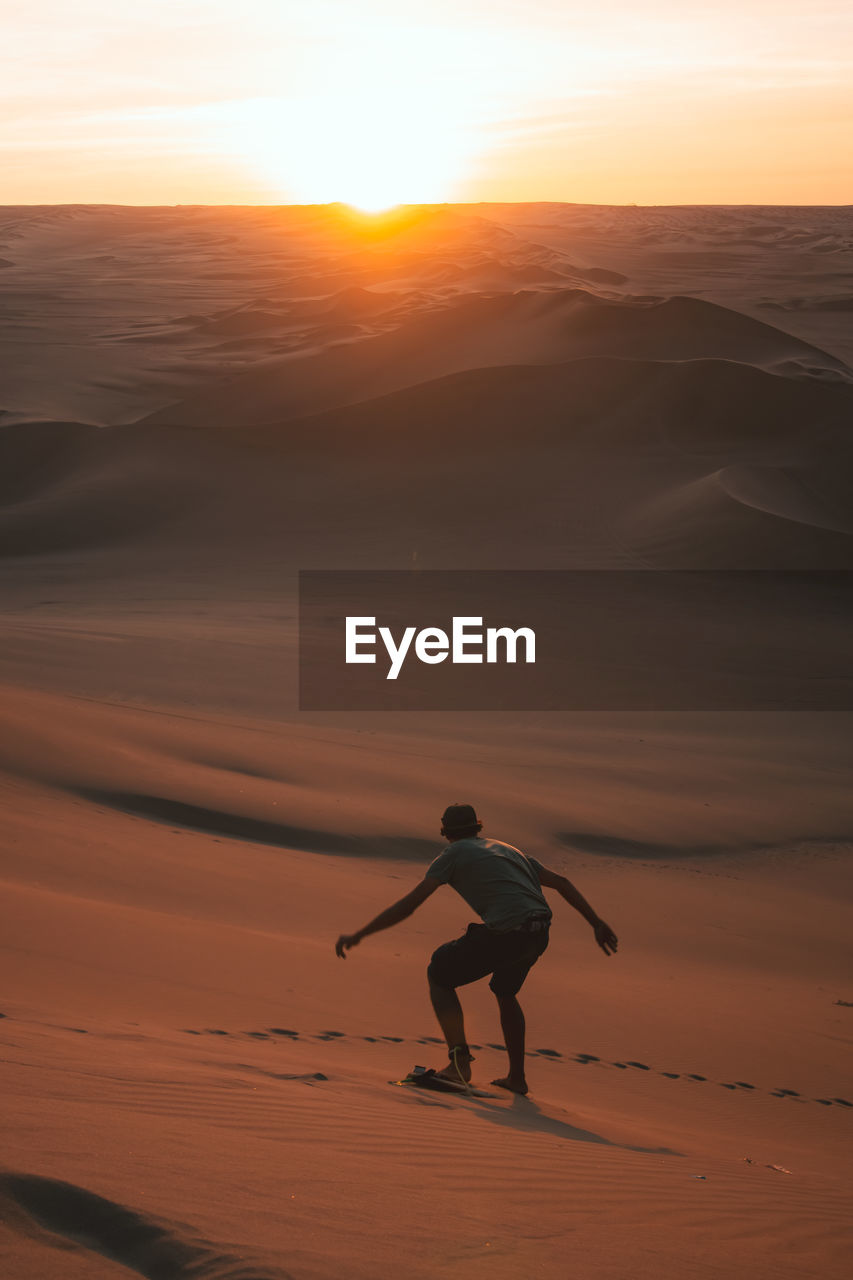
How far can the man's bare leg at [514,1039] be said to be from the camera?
198 inches

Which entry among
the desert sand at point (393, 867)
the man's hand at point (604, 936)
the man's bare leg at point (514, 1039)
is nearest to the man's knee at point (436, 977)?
the man's bare leg at point (514, 1039)

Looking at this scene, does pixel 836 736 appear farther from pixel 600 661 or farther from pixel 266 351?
pixel 266 351

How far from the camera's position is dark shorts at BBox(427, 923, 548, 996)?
4.92 m

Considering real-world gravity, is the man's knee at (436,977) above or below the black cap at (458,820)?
below

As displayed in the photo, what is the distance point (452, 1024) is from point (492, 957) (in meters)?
0.30

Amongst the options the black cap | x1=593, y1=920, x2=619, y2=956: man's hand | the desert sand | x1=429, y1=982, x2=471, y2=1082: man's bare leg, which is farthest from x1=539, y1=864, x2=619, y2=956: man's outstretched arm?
the desert sand

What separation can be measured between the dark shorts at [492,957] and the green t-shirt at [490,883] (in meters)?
0.06

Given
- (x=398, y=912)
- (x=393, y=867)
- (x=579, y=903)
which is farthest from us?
(x=393, y=867)

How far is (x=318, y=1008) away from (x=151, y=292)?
53.2 metres

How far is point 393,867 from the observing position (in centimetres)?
907

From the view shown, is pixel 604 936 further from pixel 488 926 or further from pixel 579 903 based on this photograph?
pixel 488 926

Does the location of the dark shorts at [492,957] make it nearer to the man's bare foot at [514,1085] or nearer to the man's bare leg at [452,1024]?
the man's bare leg at [452,1024]

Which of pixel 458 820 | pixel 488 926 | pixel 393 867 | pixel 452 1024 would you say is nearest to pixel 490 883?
pixel 488 926

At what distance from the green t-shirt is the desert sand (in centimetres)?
67
